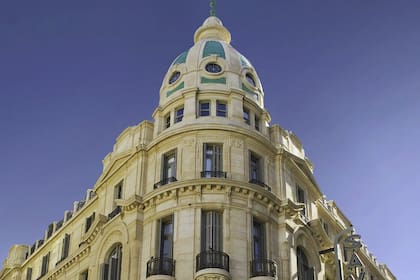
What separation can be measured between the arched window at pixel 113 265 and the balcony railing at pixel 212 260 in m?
6.81

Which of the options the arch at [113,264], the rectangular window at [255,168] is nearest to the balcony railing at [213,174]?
the rectangular window at [255,168]

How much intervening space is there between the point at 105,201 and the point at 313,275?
14.9 m

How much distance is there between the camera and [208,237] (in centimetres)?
3797

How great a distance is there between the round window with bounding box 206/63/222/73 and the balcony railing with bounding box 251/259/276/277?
13.7m

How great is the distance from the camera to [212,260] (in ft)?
119

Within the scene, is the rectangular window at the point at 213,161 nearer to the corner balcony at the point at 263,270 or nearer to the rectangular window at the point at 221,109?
the rectangular window at the point at 221,109

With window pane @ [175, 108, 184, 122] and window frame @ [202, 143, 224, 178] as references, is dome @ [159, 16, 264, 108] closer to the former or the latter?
window pane @ [175, 108, 184, 122]

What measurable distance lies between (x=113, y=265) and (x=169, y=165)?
7177 mm

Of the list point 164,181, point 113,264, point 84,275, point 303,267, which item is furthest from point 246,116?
point 84,275

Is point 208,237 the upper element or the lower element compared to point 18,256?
lower

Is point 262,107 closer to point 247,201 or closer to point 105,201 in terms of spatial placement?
point 247,201

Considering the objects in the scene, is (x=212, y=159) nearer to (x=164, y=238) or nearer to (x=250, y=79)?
(x=164, y=238)

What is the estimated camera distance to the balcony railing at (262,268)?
37188 mm

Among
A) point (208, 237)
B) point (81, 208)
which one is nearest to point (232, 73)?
point (208, 237)
